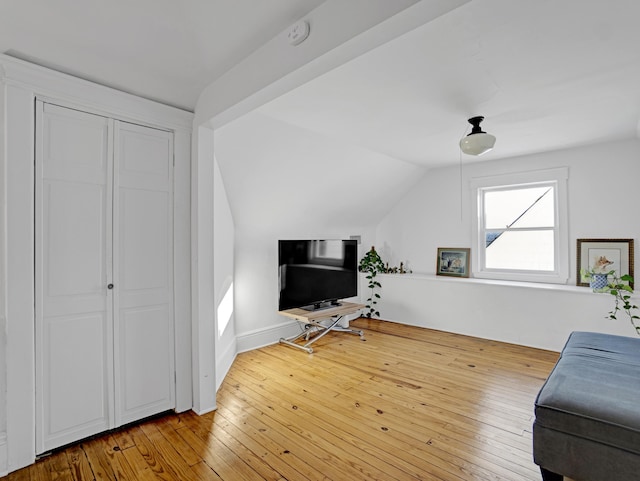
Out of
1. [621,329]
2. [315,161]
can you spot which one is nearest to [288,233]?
[315,161]

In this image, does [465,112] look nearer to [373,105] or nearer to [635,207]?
[373,105]

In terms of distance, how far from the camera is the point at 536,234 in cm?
437

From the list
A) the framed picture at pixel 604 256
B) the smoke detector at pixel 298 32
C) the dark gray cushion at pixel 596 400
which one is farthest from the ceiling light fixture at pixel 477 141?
the framed picture at pixel 604 256

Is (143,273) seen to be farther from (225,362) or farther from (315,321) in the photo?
(315,321)

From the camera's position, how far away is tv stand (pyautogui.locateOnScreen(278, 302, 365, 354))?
387 centimetres

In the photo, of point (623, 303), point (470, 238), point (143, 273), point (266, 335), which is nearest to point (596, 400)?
point (623, 303)

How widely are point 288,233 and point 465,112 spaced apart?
235 centimetres

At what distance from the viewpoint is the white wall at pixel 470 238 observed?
372cm

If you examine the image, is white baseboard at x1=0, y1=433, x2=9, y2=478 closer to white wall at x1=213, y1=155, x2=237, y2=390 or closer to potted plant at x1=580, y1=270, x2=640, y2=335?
white wall at x1=213, y1=155, x2=237, y2=390

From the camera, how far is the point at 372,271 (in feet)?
17.4

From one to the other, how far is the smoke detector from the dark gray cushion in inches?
83.0

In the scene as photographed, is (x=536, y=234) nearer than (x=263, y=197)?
No

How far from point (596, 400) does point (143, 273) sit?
2.68m

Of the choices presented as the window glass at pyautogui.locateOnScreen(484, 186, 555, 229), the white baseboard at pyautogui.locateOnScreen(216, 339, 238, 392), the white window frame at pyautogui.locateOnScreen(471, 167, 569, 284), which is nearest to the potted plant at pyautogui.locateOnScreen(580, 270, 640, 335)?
the white window frame at pyautogui.locateOnScreen(471, 167, 569, 284)
